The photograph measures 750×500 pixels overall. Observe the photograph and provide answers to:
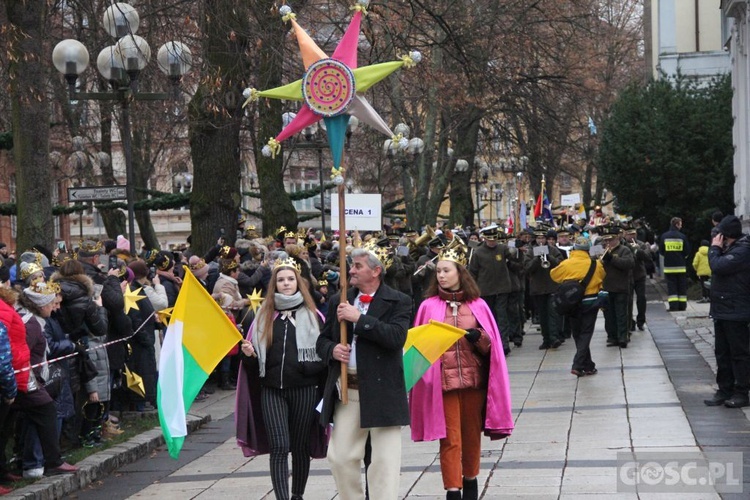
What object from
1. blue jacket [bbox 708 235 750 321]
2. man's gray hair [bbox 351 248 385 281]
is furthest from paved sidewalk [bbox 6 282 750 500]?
man's gray hair [bbox 351 248 385 281]

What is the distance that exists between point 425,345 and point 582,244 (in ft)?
30.5

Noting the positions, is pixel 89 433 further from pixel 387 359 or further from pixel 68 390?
pixel 387 359

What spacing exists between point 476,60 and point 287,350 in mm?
13259

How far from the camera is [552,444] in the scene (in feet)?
36.1

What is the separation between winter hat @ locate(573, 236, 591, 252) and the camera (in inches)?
671

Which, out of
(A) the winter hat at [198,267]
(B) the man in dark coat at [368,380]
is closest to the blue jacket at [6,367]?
(B) the man in dark coat at [368,380]

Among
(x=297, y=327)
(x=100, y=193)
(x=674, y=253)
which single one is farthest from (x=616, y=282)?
(x=297, y=327)

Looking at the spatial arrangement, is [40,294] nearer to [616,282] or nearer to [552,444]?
[552,444]

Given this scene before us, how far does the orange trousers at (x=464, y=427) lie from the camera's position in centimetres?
819

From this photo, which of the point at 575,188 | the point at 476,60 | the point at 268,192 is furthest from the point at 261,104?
the point at 575,188

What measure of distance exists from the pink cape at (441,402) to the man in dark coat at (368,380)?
38 centimetres

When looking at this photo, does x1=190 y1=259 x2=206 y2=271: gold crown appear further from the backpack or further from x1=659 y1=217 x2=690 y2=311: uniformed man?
x1=659 y1=217 x2=690 y2=311: uniformed man

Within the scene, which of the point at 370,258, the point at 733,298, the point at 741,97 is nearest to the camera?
the point at 370,258

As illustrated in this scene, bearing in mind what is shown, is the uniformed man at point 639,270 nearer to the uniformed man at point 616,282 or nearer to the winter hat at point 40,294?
the uniformed man at point 616,282
